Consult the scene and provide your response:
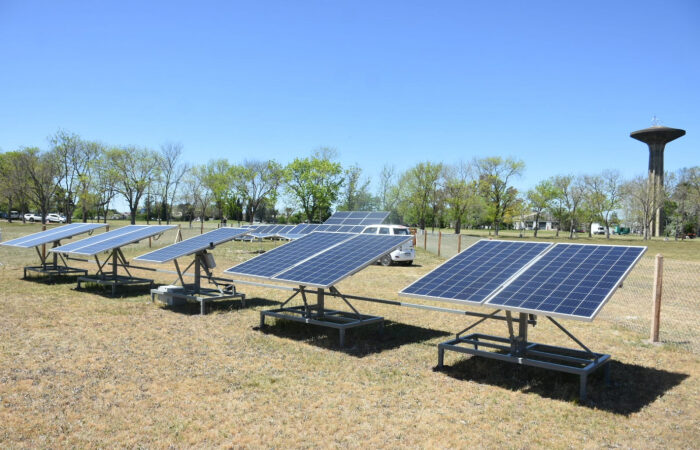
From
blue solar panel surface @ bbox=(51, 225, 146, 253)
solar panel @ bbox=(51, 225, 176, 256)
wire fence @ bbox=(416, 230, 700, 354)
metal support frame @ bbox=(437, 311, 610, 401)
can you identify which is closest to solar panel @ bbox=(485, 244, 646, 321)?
metal support frame @ bbox=(437, 311, 610, 401)

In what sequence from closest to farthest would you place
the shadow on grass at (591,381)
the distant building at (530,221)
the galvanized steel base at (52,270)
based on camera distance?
the shadow on grass at (591,381) < the galvanized steel base at (52,270) < the distant building at (530,221)

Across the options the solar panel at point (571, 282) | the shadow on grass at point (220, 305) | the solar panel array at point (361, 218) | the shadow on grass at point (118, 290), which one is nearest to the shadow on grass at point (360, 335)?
the shadow on grass at point (220, 305)

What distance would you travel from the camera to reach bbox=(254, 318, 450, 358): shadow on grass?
27.1 ft

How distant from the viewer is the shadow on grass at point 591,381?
5.93 metres

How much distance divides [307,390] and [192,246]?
651 centimetres

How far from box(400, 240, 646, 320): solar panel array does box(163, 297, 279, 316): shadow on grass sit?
5.84 m

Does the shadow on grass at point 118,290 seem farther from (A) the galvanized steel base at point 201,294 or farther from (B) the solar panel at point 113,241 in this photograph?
(A) the galvanized steel base at point 201,294

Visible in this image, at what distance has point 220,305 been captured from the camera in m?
11.9

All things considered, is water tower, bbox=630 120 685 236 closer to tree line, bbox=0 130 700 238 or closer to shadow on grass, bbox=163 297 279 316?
tree line, bbox=0 130 700 238

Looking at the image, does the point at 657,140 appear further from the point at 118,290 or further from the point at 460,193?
the point at 118,290

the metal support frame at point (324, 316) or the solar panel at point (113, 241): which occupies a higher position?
the solar panel at point (113, 241)

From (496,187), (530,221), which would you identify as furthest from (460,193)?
(530,221)

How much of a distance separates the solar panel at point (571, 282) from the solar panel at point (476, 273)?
9.3 inches

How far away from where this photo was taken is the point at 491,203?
71938 mm
